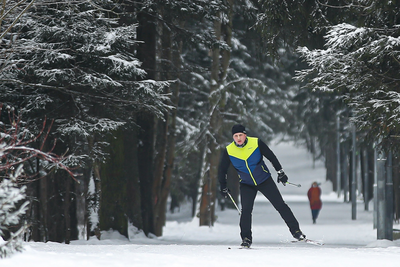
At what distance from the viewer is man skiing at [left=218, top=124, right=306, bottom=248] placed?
9125mm

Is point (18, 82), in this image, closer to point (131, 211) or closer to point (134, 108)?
point (134, 108)

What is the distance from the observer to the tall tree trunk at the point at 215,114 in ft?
72.0

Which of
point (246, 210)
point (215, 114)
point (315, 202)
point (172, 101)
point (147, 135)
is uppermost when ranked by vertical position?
point (172, 101)

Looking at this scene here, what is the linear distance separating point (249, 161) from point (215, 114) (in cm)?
1341

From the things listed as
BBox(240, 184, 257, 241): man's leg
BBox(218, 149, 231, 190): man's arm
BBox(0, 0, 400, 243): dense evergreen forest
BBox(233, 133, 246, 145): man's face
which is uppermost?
BBox(0, 0, 400, 243): dense evergreen forest

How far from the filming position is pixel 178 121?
26219 millimetres

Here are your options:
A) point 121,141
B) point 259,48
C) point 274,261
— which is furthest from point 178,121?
point 274,261

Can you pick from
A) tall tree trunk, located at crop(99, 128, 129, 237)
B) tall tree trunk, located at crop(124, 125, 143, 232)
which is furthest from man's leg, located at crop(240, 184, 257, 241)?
tall tree trunk, located at crop(124, 125, 143, 232)

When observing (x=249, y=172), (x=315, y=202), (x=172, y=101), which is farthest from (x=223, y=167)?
(x=315, y=202)

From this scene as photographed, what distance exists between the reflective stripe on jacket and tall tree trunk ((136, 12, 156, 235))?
7402 millimetres

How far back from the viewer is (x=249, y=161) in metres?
9.15

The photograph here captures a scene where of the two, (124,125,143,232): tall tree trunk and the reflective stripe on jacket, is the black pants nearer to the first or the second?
the reflective stripe on jacket

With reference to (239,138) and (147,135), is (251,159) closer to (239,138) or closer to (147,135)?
(239,138)

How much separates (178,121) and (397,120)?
52.8ft
